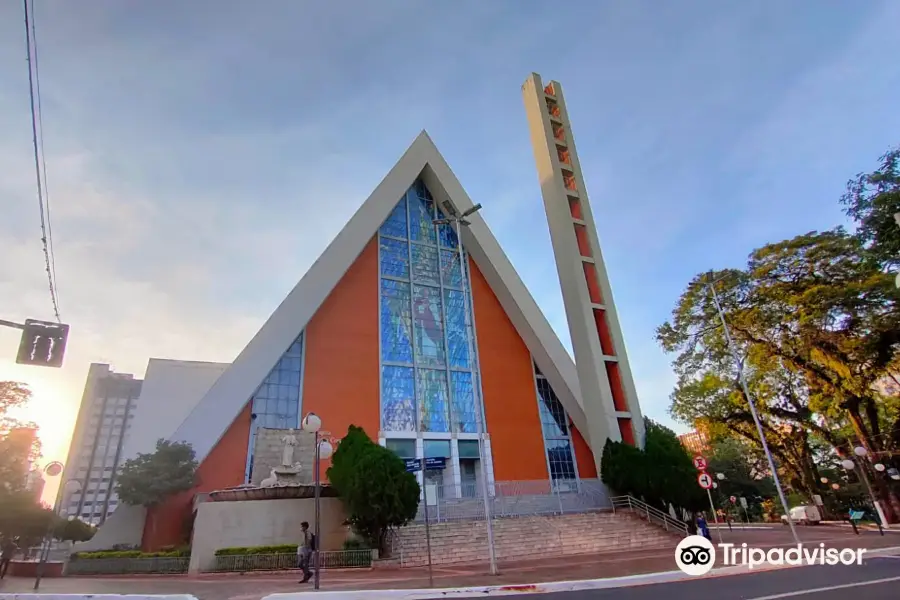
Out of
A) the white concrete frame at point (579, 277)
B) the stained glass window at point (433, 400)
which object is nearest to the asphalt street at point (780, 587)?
the white concrete frame at point (579, 277)

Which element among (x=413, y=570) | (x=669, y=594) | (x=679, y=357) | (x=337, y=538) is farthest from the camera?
(x=679, y=357)

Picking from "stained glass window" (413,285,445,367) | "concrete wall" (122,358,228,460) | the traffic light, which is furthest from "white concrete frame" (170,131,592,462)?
"concrete wall" (122,358,228,460)

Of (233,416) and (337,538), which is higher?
(233,416)

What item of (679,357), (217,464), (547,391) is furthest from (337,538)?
(679,357)

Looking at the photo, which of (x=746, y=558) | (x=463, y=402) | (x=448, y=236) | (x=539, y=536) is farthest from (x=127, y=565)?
(x=448, y=236)

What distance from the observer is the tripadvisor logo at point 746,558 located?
9.97m

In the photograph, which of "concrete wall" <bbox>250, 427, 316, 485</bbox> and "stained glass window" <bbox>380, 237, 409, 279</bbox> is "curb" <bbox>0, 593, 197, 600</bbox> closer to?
"concrete wall" <bbox>250, 427, 316, 485</bbox>

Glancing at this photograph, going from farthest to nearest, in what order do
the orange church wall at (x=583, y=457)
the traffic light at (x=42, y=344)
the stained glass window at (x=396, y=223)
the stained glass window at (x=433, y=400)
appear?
the stained glass window at (x=396, y=223), the orange church wall at (x=583, y=457), the stained glass window at (x=433, y=400), the traffic light at (x=42, y=344)

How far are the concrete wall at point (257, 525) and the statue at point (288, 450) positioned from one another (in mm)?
2812

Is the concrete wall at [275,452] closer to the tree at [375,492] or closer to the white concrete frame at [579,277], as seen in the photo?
the tree at [375,492]

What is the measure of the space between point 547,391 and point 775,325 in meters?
10.9

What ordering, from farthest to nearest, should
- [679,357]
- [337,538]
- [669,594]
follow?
1. [679,357]
2. [337,538]
3. [669,594]

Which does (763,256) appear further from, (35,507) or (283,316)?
(35,507)

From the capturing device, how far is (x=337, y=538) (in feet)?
47.6
